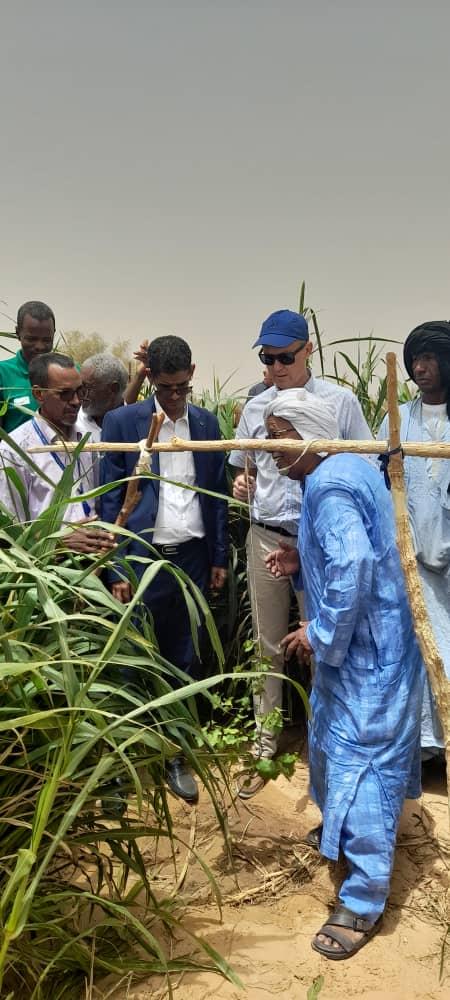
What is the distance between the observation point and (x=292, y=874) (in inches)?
116

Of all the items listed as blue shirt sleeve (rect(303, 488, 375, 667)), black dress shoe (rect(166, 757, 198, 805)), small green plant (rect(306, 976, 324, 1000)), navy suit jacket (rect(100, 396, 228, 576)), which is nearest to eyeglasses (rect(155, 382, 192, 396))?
navy suit jacket (rect(100, 396, 228, 576))

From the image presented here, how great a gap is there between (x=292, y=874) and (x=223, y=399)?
117 inches

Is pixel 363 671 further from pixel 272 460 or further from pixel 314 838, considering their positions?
pixel 272 460

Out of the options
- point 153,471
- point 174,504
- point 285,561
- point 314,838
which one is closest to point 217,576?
point 174,504

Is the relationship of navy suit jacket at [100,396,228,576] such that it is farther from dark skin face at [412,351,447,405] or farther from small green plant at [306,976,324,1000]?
small green plant at [306,976,324,1000]

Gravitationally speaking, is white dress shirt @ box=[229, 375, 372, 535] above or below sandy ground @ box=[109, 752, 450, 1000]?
above

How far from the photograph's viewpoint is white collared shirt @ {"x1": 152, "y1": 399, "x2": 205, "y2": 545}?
3574 mm

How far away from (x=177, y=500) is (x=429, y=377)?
3.99 ft

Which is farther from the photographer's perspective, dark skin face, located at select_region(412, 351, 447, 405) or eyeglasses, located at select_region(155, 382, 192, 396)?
dark skin face, located at select_region(412, 351, 447, 405)

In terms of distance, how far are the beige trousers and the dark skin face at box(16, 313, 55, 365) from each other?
1461mm

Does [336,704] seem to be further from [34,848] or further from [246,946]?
[34,848]

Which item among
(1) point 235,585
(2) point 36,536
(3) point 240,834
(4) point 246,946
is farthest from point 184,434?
(4) point 246,946

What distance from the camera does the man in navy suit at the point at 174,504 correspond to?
3510mm

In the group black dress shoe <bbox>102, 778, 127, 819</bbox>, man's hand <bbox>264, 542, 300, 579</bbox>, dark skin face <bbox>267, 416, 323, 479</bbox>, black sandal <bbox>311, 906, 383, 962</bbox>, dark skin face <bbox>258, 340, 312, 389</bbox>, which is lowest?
black sandal <bbox>311, 906, 383, 962</bbox>
